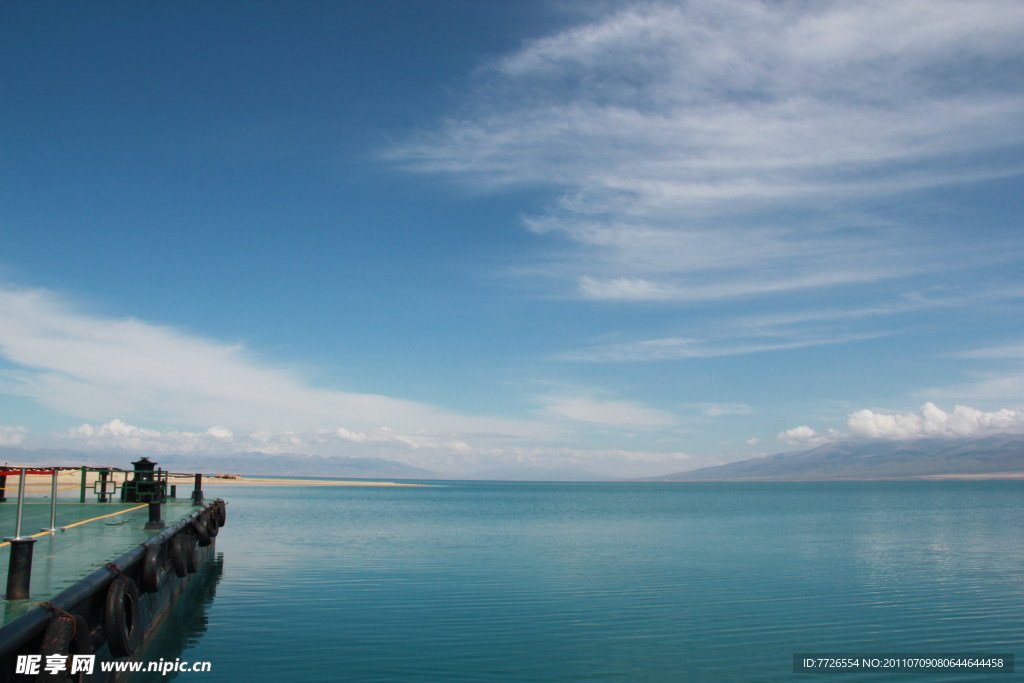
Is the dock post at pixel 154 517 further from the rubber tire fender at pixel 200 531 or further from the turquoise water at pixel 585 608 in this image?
the rubber tire fender at pixel 200 531

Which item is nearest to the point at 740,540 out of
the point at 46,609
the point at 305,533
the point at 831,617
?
the point at 831,617

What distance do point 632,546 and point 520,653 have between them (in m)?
23.2

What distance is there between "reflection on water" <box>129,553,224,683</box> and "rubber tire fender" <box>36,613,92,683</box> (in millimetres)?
4512

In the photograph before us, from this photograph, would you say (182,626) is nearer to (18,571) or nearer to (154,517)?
(154,517)

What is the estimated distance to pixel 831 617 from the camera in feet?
64.1

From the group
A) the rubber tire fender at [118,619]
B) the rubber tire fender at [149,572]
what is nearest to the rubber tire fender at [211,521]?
the rubber tire fender at [149,572]

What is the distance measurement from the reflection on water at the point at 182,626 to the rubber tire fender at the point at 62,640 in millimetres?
4512

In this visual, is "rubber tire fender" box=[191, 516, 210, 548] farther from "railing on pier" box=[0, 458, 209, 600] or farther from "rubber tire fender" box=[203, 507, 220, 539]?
"rubber tire fender" box=[203, 507, 220, 539]

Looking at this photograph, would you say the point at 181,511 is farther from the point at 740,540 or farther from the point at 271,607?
the point at 740,540

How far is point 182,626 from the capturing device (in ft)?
58.4

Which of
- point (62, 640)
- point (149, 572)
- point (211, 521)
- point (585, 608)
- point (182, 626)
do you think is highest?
point (62, 640)

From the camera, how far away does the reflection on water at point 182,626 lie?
1517 cm

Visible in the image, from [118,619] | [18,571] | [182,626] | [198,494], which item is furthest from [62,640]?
[198,494]

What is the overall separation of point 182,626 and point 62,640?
10.1 m
